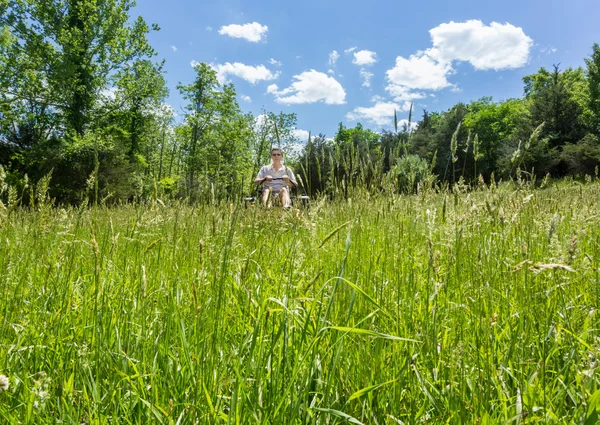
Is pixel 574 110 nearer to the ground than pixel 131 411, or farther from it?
farther from it

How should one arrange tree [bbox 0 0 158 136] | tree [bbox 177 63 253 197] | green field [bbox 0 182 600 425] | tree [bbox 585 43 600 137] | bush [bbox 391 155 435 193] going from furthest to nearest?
tree [bbox 585 43 600 137]
tree [bbox 177 63 253 197]
tree [bbox 0 0 158 136]
bush [bbox 391 155 435 193]
green field [bbox 0 182 600 425]

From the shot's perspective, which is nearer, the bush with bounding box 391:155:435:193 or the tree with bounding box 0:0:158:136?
the bush with bounding box 391:155:435:193

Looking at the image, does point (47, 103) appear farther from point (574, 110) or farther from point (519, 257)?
point (574, 110)

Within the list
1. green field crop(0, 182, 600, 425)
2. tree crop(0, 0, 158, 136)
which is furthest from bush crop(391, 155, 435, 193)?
tree crop(0, 0, 158, 136)

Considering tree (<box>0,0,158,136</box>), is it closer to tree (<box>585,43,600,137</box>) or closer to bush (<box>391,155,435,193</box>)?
bush (<box>391,155,435,193</box>)

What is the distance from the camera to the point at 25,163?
57.6 feet

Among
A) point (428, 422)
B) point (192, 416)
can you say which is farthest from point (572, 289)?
point (192, 416)

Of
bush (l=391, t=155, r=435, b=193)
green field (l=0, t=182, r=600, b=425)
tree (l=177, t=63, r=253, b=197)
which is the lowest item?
green field (l=0, t=182, r=600, b=425)

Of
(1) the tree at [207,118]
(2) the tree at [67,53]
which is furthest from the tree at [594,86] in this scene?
(2) the tree at [67,53]

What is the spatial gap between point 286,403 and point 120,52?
81.7 feet

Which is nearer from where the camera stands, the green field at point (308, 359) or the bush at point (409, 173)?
the green field at point (308, 359)

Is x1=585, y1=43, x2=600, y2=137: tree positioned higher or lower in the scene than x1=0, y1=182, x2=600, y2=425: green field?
higher

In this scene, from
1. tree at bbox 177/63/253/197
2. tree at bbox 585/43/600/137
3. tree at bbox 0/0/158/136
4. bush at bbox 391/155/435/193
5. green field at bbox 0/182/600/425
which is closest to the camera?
green field at bbox 0/182/600/425

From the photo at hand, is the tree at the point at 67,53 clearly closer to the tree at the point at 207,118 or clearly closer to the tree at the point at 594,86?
the tree at the point at 207,118
